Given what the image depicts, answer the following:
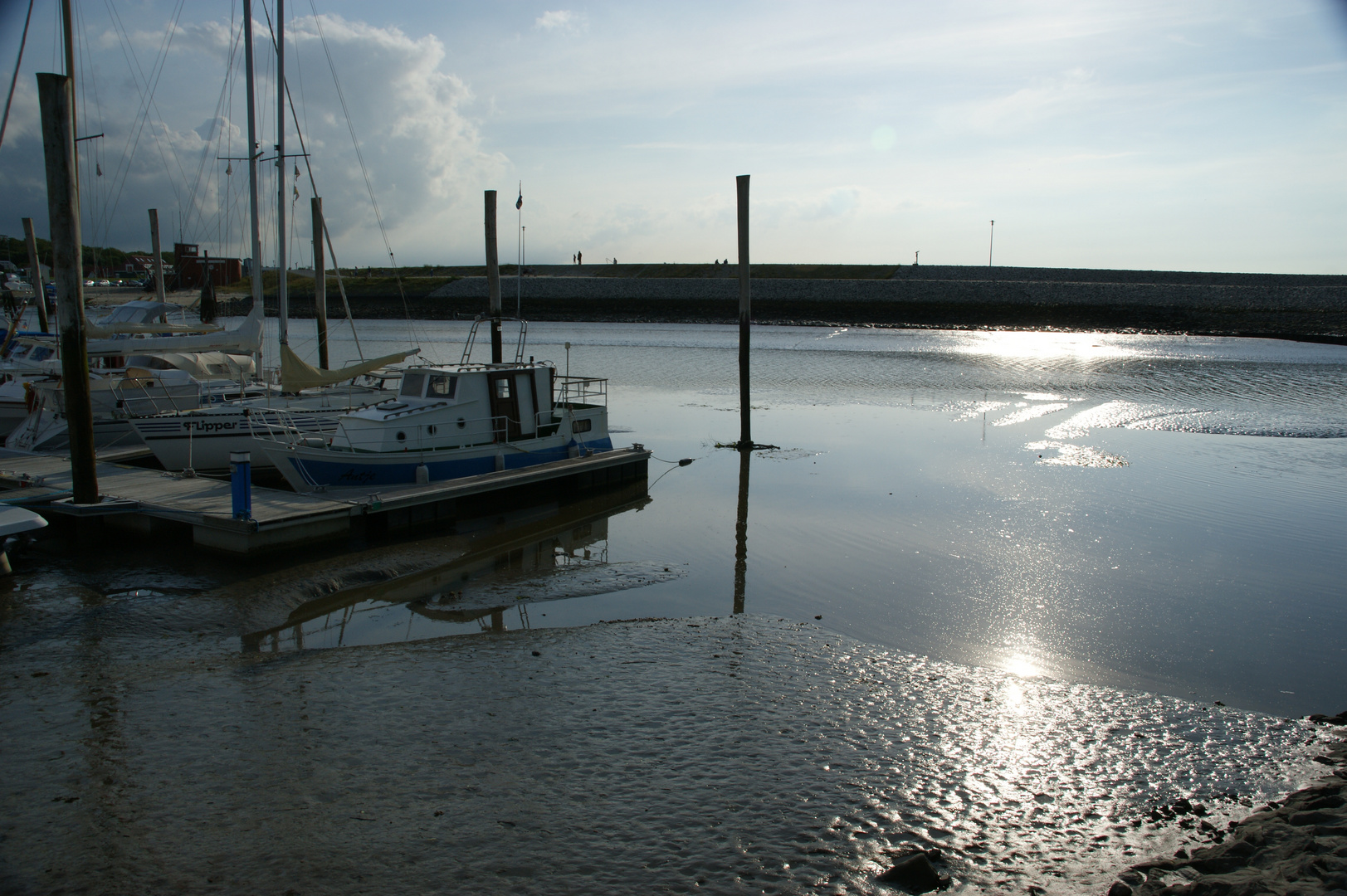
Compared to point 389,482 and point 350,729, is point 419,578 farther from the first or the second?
point 350,729

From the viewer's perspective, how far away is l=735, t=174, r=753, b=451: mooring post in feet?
68.4

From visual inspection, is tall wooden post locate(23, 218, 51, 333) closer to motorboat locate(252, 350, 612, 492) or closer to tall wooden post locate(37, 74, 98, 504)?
motorboat locate(252, 350, 612, 492)

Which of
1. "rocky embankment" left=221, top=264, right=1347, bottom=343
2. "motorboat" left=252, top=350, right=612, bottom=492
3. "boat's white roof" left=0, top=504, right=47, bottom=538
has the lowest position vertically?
"boat's white roof" left=0, top=504, right=47, bottom=538

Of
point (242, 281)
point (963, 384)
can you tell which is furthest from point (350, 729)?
point (242, 281)

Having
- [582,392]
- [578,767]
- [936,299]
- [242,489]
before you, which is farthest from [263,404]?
[936,299]

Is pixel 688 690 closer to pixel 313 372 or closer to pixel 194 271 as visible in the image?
pixel 313 372

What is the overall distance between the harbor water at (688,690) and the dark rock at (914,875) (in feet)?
0.49

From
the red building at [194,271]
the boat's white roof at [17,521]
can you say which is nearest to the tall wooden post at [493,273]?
the boat's white roof at [17,521]

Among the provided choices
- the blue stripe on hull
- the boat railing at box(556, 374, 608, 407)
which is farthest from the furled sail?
the blue stripe on hull

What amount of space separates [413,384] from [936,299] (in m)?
73.8

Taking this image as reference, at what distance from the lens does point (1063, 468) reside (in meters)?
19.0

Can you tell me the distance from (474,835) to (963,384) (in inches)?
1381

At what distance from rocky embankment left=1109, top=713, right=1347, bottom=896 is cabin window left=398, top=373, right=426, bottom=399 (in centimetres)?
1355

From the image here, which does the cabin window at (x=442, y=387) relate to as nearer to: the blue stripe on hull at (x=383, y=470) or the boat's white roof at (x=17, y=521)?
the blue stripe on hull at (x=383, y=470)
